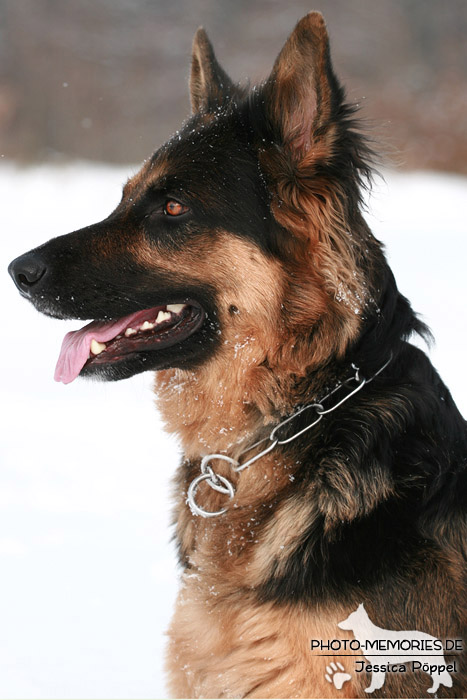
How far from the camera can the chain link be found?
2.77 metres

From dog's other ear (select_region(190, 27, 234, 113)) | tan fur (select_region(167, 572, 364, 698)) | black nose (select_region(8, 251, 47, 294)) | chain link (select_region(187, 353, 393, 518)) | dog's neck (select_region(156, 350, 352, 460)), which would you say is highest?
dog's other ear (select_region(190, 27, 234, 113))

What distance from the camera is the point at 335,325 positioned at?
2.80 m

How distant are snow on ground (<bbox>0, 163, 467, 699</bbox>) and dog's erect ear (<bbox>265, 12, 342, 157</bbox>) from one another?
0.49 metres

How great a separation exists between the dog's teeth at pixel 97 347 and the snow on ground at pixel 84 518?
39 cm

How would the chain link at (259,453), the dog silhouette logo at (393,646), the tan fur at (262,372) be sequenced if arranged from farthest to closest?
1. the chain link at (259,453)
2. the tan fur at (262,372)
3. the dog silhouette logo at (393,646)

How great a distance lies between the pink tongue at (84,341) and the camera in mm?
3045

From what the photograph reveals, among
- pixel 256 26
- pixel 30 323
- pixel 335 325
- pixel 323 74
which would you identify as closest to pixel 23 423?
pixel 30 323

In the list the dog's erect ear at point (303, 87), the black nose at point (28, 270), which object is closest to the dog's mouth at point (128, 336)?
the black nose at point (28, 270)

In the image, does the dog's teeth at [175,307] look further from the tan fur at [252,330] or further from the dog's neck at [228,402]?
the dog's neck at [228,402]

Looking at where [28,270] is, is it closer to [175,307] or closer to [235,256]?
[175,307]

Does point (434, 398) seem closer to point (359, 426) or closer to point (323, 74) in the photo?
point (359, 426)

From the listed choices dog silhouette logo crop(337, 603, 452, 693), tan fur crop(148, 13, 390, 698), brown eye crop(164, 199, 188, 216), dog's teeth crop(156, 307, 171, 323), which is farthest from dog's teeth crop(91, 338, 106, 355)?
dog silhouette logo crop(337, 603, 452, 693)

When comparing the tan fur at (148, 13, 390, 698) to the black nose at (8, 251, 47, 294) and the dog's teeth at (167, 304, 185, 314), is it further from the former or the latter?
the black nose at (8, 251, 47, 294)

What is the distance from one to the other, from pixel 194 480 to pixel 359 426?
75 cm
